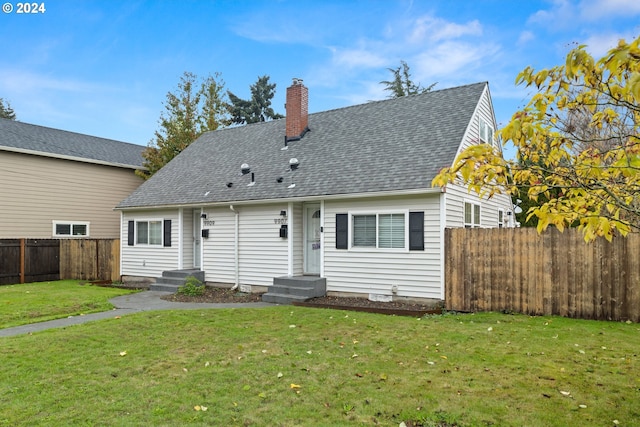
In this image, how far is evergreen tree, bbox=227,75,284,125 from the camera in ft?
132

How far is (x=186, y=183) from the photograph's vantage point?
1565 centimetres

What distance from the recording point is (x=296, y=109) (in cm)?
1541

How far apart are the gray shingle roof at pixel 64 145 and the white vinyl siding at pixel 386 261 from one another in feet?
44.9

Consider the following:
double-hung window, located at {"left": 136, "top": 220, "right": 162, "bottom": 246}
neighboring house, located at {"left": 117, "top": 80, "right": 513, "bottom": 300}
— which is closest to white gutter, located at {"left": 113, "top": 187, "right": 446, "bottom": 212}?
neighboring house, located at {"left": 117, "top": 80, "right": 513, "bottom": 300}

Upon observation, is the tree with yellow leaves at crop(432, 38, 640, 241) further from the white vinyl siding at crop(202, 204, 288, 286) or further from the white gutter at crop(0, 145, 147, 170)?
the white gutter at crop(0, 145, 147, 170)

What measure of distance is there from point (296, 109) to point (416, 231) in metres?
7.46

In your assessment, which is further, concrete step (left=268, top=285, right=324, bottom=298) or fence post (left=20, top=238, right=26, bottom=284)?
fence post (left=20, top=238, right=26, bottom=284)

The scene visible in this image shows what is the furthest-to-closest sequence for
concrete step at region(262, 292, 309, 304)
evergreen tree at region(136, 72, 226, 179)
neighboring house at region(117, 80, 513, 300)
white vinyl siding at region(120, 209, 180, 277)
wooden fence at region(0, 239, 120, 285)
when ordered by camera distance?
evergreen tree at region(136, 72, 226, 179) < wooden fence at region(0, 239, 120, 285) < white vinyl siding at region(120, 209, 180, 277) < concrete step at region(262, 292, 309, 304) < neighboring house at region(117, 80, 513, 300)

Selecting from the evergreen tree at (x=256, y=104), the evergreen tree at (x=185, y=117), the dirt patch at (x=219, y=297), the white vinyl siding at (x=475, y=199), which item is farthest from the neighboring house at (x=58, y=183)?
the evergreen tree at (x=256, y=104)

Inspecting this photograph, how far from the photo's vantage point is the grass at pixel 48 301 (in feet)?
29.6

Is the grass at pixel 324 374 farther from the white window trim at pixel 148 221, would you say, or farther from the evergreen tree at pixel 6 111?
the evergreen tree at pixel 6 111

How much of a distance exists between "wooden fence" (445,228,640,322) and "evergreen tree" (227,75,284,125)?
33.1 m

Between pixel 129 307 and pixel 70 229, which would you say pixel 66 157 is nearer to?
pixel 70 229

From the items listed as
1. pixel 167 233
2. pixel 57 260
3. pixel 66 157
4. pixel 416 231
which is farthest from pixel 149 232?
pixel 416 231
